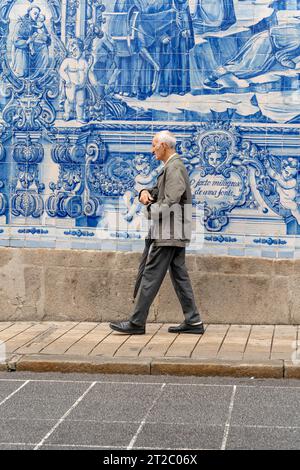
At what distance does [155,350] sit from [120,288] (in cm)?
164

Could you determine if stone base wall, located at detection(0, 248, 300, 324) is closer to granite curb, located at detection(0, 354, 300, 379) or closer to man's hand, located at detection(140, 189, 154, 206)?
man's hand, located at detection(140, 189, 154, 206)

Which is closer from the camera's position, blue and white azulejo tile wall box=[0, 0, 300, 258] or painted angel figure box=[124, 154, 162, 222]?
blue and white azulejo tile wall box=[0, 0, 300, 258]

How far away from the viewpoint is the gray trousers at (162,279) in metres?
10.2

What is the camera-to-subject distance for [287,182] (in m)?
10.8

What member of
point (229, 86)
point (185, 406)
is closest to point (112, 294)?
point (229, 86)

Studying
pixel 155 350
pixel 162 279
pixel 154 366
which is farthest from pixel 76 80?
pixel 154 366

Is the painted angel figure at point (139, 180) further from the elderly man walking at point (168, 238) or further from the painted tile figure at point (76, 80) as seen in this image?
the painted tile figure at point (76, 80)

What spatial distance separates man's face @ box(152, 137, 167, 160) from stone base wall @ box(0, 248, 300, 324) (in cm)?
116

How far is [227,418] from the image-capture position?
7.55 meters

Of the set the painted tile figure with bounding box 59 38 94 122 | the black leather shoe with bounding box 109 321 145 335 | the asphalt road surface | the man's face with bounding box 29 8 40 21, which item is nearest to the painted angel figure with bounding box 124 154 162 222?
the painted tile figure with bounding box 59 38 94 122

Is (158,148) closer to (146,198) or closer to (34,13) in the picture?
(146,198)

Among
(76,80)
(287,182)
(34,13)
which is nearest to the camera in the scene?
(287,182)

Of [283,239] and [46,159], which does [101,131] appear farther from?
[283,239]

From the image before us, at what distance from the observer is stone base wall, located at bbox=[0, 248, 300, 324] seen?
10805mm
